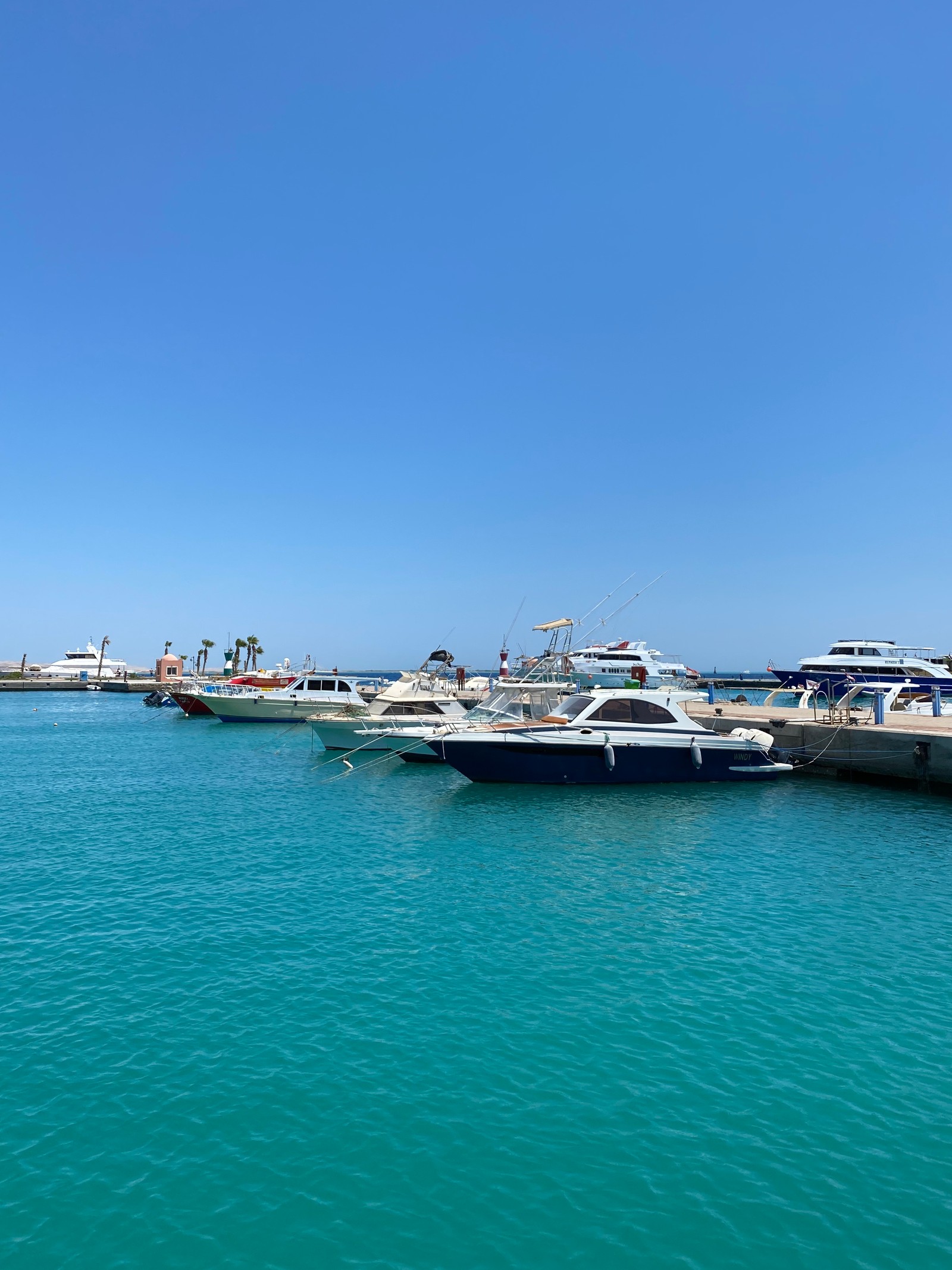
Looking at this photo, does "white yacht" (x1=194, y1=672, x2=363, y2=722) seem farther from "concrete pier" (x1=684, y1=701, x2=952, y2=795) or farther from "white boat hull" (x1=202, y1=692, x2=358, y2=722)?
"concrete pier" (x1=684, y1=701, x2=952, y2=795)

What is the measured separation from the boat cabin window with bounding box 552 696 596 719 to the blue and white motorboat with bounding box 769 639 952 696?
38686 mm

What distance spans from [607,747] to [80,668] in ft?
434

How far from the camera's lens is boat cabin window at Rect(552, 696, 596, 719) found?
89.2 ft

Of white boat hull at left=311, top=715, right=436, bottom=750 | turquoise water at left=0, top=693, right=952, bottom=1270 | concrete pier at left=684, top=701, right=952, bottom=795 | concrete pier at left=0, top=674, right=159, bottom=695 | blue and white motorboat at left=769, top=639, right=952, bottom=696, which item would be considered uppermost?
blue and white motorboat at left=769, top=639, right=952, bottom=696

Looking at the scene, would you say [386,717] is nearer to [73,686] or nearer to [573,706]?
[573,706]

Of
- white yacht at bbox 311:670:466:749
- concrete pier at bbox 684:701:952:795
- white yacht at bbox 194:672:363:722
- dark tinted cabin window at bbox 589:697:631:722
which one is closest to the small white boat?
white yacht at bbox 311:670:466:749

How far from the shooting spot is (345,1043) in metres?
9.11

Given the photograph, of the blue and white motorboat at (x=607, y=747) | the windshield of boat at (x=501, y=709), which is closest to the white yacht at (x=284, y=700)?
the windshield of boat at (x=501, y=709)

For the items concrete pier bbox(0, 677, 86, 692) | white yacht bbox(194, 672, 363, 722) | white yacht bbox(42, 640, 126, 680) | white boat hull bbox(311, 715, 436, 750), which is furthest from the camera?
white yacht bbox(42, 640, 126, 680)

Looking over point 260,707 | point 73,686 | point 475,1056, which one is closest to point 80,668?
point 73,686

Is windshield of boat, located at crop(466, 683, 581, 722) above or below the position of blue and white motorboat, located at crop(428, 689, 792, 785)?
above

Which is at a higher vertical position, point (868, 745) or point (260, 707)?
point (868, 745)

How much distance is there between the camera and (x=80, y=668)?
132 meters

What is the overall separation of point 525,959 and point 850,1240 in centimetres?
607
